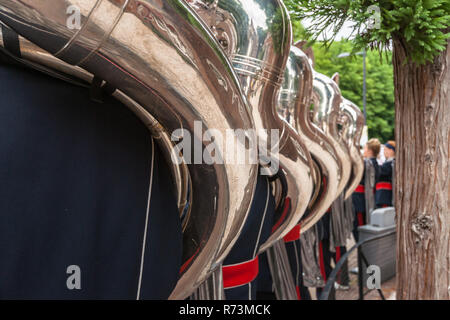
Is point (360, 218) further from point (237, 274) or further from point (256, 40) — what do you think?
point (256, 40)

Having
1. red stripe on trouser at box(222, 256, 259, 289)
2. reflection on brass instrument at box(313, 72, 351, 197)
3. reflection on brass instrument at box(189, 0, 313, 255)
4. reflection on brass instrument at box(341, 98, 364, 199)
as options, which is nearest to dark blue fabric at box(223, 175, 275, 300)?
red stripe on trouser at box(222, 256, 259, 289)

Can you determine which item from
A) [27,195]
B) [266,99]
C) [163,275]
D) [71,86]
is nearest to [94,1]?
[71,86]

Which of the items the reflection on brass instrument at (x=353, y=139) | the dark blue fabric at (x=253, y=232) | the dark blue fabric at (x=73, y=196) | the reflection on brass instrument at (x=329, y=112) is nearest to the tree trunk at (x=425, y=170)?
the dark blue fabric at (x=253, y=232)

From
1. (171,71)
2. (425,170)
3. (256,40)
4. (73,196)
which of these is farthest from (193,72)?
(425,170)

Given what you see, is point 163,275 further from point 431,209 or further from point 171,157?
point 431,209

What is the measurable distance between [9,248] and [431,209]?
45.4 inches

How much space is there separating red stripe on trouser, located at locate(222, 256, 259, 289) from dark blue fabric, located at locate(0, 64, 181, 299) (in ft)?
2.67

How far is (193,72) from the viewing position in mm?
860

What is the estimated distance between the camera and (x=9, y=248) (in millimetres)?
767

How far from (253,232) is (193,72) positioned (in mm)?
1016

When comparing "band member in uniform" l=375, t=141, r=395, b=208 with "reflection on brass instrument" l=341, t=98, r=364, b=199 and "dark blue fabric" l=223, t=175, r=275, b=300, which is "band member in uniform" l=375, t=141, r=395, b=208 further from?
"dark blue fabric" l=223, t=175, r=275, b=300

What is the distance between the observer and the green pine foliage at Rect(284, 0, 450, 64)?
1.10 meters

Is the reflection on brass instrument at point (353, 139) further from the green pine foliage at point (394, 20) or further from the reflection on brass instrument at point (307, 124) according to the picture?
the green pine foliage at point (394, 20)
